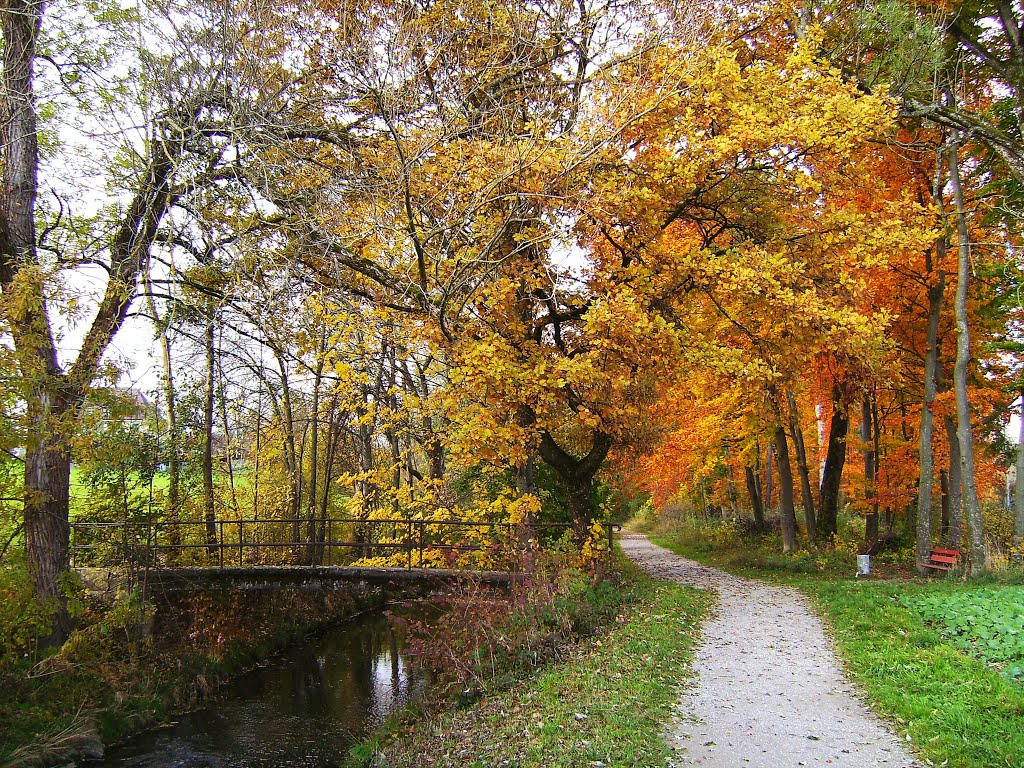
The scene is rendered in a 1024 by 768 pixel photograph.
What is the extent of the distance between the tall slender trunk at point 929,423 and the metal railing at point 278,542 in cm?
690

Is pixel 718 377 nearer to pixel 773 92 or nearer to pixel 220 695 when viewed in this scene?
pixel 773 92

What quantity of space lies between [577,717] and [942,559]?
1112cm

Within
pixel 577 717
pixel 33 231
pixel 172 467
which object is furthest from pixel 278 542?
pixel 577 717

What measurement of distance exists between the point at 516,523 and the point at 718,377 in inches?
165

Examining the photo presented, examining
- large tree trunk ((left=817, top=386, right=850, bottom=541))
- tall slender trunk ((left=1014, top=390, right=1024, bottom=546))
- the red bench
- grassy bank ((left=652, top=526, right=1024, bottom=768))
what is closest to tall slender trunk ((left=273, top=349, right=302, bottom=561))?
grassy bank ((left=652, top=526, right=1024, bottom=768))

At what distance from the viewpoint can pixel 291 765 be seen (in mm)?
8344

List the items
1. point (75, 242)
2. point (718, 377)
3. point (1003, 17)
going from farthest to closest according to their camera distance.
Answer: point (1003, 17), point (718, 377), point (75, 242)

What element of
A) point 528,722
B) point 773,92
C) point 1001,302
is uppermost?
point 773,92

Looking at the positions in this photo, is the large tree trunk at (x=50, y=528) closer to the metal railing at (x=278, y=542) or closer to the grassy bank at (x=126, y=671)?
the grassy bank at (x=126, y=671)

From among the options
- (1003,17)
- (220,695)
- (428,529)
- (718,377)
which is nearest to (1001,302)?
(1003,17)

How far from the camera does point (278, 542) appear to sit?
12.3 metres

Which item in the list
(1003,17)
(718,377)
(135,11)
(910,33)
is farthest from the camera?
(1003,17)

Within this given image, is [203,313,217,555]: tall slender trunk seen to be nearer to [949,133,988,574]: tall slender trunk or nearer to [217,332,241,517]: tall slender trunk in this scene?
[217,332,241,517]: tall slender trunk

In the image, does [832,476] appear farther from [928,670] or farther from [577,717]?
[577,717]
